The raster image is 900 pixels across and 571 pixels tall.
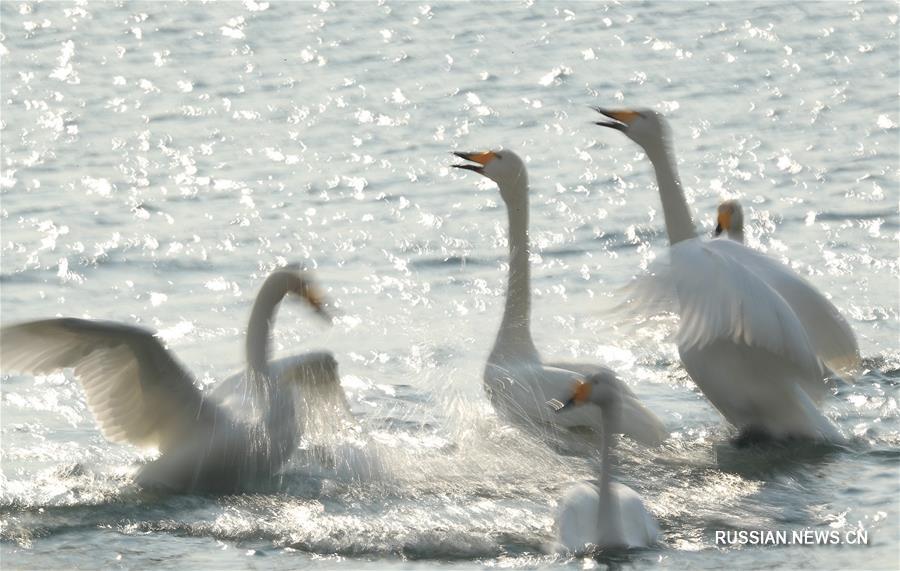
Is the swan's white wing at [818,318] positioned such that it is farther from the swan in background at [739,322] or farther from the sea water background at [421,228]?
the sea water background at [421,228]

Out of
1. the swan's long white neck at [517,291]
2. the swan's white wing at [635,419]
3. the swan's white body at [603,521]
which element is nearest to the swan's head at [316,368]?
the swan's long white neck at [517,291]

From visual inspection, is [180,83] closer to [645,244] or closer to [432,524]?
[645,244]

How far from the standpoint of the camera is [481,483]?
29.5 feet

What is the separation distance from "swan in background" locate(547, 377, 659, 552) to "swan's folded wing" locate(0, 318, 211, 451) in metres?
2.14

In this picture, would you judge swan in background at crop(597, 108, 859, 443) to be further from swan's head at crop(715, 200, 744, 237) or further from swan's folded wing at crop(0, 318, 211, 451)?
swan's folded wing at crop(0, 318, 211, 451)

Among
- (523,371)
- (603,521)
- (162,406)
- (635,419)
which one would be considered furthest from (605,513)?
(162,406)

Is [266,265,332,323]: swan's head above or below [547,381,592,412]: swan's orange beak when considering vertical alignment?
above

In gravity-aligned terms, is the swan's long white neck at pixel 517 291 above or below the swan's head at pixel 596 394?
above

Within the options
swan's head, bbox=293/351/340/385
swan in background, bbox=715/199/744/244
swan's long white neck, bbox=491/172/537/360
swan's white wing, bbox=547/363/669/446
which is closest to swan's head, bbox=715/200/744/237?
swan in background, bbox=715/199/744/244

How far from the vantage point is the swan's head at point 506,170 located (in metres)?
10.7

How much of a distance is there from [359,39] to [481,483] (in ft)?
38.2

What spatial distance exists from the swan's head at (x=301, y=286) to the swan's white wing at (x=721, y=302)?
6.00 ft

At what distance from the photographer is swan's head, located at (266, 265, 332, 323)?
32.1 ft

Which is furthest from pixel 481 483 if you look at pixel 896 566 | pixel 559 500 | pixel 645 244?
pixel 645 244
